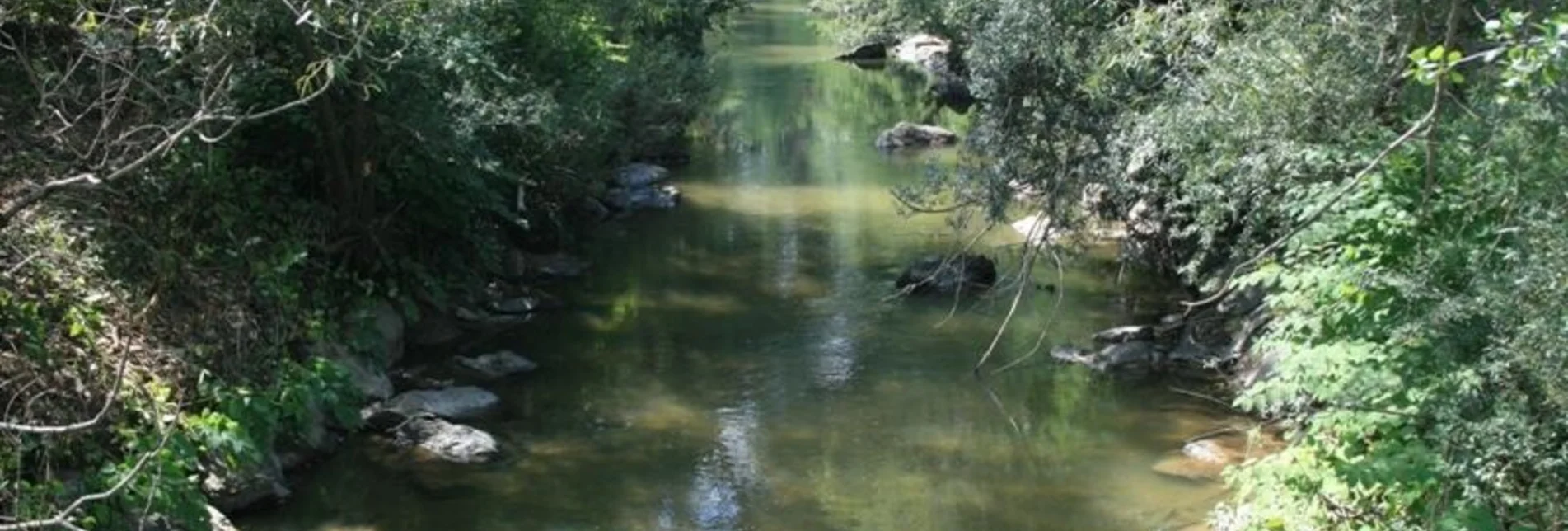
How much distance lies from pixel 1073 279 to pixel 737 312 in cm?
426

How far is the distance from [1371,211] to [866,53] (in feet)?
112

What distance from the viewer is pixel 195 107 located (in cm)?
1071

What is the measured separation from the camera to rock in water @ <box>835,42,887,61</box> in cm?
4212

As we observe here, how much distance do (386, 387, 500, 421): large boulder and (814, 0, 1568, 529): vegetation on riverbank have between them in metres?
6.34

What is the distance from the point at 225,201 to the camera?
39.6 ft

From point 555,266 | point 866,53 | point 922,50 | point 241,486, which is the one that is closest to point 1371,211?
point 241,486

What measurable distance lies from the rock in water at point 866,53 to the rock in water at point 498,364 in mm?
28496

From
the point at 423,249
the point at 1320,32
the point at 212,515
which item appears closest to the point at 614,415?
the point at 423,249

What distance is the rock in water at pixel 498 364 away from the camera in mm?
14383

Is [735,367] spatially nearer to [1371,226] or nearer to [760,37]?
[1371,226]

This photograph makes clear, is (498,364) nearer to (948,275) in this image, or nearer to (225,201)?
(225,201)

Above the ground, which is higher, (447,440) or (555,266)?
(555,266)

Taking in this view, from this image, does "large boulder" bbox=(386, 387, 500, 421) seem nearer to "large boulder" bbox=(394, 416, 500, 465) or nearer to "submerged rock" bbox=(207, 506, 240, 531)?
"large boulder" bbox=(394, 416, 500, 465)

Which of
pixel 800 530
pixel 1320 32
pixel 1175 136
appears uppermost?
pixel 1320 32
